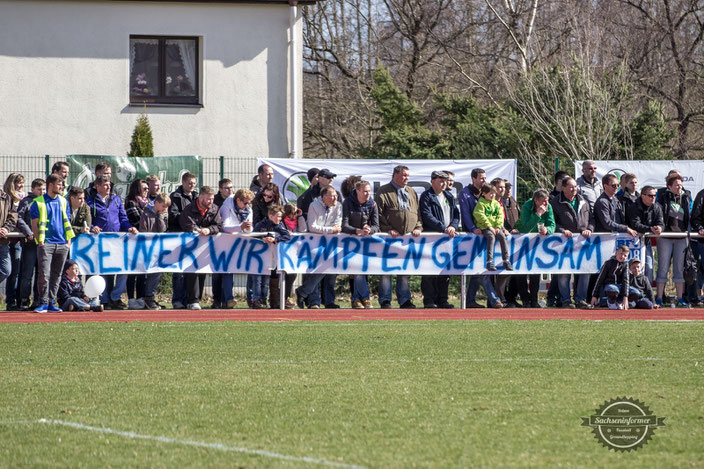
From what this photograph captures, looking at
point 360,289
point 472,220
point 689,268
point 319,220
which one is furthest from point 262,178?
point 689,268

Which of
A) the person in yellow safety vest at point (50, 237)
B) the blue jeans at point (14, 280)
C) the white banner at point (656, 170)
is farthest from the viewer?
the white banner at point (656, 170)

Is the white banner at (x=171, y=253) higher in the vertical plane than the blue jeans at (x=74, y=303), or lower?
higher

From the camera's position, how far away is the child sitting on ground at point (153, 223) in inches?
636

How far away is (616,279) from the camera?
52.9ft

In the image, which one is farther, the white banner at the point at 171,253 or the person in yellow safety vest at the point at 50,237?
the white banner at the point at 171,253

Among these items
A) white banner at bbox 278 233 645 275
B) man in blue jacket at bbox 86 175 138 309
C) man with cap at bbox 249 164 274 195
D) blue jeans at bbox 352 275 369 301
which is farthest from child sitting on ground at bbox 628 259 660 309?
man in blue jacket at bbox 86 175 138 309

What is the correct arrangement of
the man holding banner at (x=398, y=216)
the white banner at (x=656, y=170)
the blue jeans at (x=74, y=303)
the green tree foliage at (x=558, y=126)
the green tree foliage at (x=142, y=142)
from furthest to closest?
the green tree foliage at (x=558, y=126), the green tree foliage at (x=142, y=142), the white banner at (x=656, y=170), the man holding banner at (x=398, y=216), the blue jeans at (x=74, y=303)

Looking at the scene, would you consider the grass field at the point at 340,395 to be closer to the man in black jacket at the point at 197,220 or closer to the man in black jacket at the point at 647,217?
the man in black jacket at the point at 197,220

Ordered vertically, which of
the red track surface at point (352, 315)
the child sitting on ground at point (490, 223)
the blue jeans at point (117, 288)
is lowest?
the red track surface at point (352, 315)

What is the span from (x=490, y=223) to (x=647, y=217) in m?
2.83

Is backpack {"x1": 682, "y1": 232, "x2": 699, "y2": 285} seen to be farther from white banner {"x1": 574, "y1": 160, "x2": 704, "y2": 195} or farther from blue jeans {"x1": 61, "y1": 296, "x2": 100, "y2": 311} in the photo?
blue jeans {"x1": 61, "y1": 296, "x2": 100, "y2": 311}

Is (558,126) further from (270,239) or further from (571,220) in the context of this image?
(270,239)

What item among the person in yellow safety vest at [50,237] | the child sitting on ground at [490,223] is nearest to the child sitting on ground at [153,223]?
the person in yellow safety vest at [50,237]

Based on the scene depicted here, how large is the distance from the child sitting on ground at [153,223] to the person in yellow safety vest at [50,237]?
1.44 m
